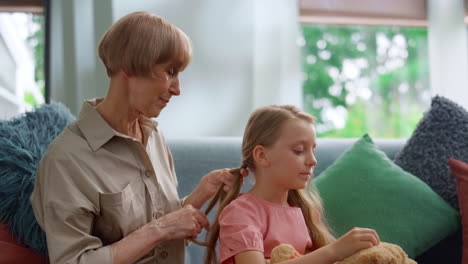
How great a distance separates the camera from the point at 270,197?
1540 mm

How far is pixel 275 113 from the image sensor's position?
5.03ft

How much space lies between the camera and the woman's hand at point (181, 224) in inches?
59.1

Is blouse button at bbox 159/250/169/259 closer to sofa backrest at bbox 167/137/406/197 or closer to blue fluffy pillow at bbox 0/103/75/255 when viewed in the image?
blue fluffy pillow at bbox 0/103/75/255

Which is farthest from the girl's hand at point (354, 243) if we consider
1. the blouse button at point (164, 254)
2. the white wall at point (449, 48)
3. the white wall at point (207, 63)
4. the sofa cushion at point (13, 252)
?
the white wall at point (449, 48)

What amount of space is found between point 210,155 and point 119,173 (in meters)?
0.69

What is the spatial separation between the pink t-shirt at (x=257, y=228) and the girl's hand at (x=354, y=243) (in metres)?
0.20

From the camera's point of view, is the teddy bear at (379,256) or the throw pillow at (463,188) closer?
the teddy bear at (379,256)

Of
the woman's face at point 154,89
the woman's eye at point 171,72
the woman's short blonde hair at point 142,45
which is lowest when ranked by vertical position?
the woman's face at point 154,89

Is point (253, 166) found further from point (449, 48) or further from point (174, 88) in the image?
point (449, 48)

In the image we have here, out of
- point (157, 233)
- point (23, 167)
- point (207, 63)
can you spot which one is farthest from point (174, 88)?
point (207, 63)

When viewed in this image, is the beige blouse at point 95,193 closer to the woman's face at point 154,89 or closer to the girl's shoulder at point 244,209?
the woman's face at point 154,89

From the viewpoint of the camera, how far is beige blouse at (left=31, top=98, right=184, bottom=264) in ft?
4.63

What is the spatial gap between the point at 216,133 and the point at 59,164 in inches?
69.8

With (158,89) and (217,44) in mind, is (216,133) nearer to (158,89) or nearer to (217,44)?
(217,44)
